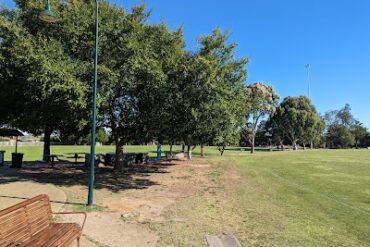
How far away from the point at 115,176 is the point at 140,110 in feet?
13.3

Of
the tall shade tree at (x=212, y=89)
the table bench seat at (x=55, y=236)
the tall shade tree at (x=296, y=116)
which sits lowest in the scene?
the table bench seat at (x=55, y=236)

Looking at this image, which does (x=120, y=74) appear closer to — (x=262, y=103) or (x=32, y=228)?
(x=32, y=228)

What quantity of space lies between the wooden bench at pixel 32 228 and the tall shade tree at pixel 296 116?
8363 cm

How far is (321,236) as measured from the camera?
9.91 metres

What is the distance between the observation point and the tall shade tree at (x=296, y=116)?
89.3 m

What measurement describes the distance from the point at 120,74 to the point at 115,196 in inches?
203

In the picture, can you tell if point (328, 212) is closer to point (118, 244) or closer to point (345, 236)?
point (345, 236)

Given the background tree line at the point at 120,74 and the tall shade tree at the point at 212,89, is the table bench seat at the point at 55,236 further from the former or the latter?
the tall shade tree at the point at 212,89

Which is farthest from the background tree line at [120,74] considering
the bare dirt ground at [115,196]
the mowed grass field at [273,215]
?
the mowed grass field at [273,215]

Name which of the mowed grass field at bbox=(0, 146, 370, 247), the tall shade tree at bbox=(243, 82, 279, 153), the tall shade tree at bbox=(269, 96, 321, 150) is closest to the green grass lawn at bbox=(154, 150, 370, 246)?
the mowed grass field at bbox=(0, 146, 370, 247)

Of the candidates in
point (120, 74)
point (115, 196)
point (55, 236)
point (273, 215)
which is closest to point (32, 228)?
point (55, 236)

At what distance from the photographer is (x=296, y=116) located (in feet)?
292

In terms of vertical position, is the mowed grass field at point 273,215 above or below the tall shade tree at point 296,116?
below

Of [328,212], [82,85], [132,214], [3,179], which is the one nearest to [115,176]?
[3,179]
